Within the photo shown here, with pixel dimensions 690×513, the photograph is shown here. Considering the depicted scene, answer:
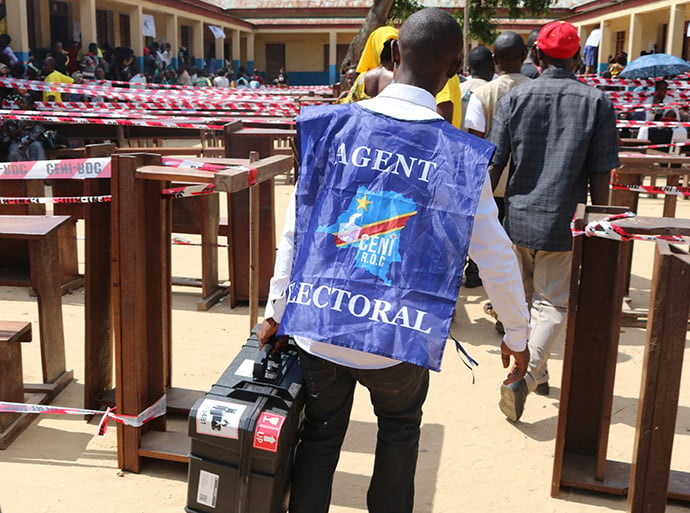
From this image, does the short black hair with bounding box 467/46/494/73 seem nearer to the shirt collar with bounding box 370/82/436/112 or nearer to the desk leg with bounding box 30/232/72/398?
the desk leg with bounding box 30/232/72/398

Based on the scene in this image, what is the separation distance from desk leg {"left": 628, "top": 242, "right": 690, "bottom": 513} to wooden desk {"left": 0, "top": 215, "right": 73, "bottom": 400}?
9.34ft

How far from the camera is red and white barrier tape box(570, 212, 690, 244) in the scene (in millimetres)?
2407

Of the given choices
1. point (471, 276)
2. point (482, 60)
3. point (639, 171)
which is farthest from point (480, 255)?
point (482, 60)

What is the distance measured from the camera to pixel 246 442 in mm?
2072

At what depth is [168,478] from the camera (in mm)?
2951

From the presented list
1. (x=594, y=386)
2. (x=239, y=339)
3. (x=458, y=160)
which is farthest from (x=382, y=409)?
(x=239, y=339)

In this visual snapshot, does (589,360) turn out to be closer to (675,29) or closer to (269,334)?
(269,334)

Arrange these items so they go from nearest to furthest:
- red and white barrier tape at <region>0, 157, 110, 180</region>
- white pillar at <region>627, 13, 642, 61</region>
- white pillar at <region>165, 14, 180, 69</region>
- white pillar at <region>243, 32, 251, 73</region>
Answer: red and white barrier tape at <region>0, 157, 110, 180</region>
white pillar at <region>165, 14, 180, 69</region>
white pillar at <region>627, 13, 642, 61</region>
white pillar at <region>243, 32, 251, 73</region>

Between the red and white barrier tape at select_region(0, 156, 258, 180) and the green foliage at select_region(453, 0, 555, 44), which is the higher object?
the green foliage at select_region(453, 0, 555, 44)

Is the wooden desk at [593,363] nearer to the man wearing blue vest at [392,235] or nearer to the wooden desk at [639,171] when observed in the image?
the man wearing blue vest at [392,235]

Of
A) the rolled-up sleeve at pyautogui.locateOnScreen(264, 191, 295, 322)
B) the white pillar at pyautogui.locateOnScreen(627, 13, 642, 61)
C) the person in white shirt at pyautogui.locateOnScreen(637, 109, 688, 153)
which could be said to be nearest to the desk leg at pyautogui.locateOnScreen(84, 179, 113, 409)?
the rolled-up sleeve at pyautogui.locateOnScreen(264, 191, 295, 322)

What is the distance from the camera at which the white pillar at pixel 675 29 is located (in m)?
21.0

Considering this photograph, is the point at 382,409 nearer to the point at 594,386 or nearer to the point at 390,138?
the point at 390,138

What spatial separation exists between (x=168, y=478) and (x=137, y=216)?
1088mm
